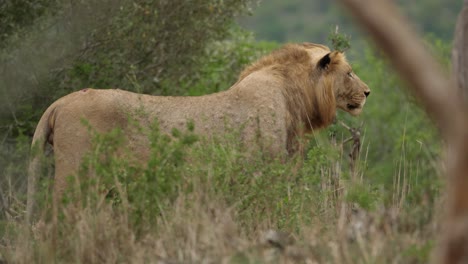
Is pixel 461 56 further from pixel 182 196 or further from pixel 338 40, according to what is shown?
pixel 338 40

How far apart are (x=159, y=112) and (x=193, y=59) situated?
3762mm

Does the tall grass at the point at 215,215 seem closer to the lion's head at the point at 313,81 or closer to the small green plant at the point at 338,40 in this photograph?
the lion's head at the point at 313,81

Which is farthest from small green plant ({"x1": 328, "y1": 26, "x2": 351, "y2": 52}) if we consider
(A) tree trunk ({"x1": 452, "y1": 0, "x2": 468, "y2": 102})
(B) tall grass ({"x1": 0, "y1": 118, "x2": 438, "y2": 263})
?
(A) tree trunk ({"x1": 452, "y1": 0, "x2": 468, "y2": 102})

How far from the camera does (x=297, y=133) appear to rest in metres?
7.87

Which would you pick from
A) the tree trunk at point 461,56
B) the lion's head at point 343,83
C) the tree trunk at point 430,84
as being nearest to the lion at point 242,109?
the lion's head at point 343,83

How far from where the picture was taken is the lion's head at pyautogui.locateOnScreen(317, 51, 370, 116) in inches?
324

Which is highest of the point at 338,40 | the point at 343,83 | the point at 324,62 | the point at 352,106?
the point at 338,40

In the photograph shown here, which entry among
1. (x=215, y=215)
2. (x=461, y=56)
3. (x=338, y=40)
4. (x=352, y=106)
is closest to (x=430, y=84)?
(x=461, y=56)

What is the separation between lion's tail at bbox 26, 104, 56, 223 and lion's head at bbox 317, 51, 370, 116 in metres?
2.46

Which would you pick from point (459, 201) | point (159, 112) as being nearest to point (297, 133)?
point (159, 112)

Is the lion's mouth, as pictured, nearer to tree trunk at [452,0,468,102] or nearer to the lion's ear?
the lion's ear

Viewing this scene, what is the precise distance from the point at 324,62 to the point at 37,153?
306 cm

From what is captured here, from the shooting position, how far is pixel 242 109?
7.71 m

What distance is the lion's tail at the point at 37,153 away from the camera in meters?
6.13
